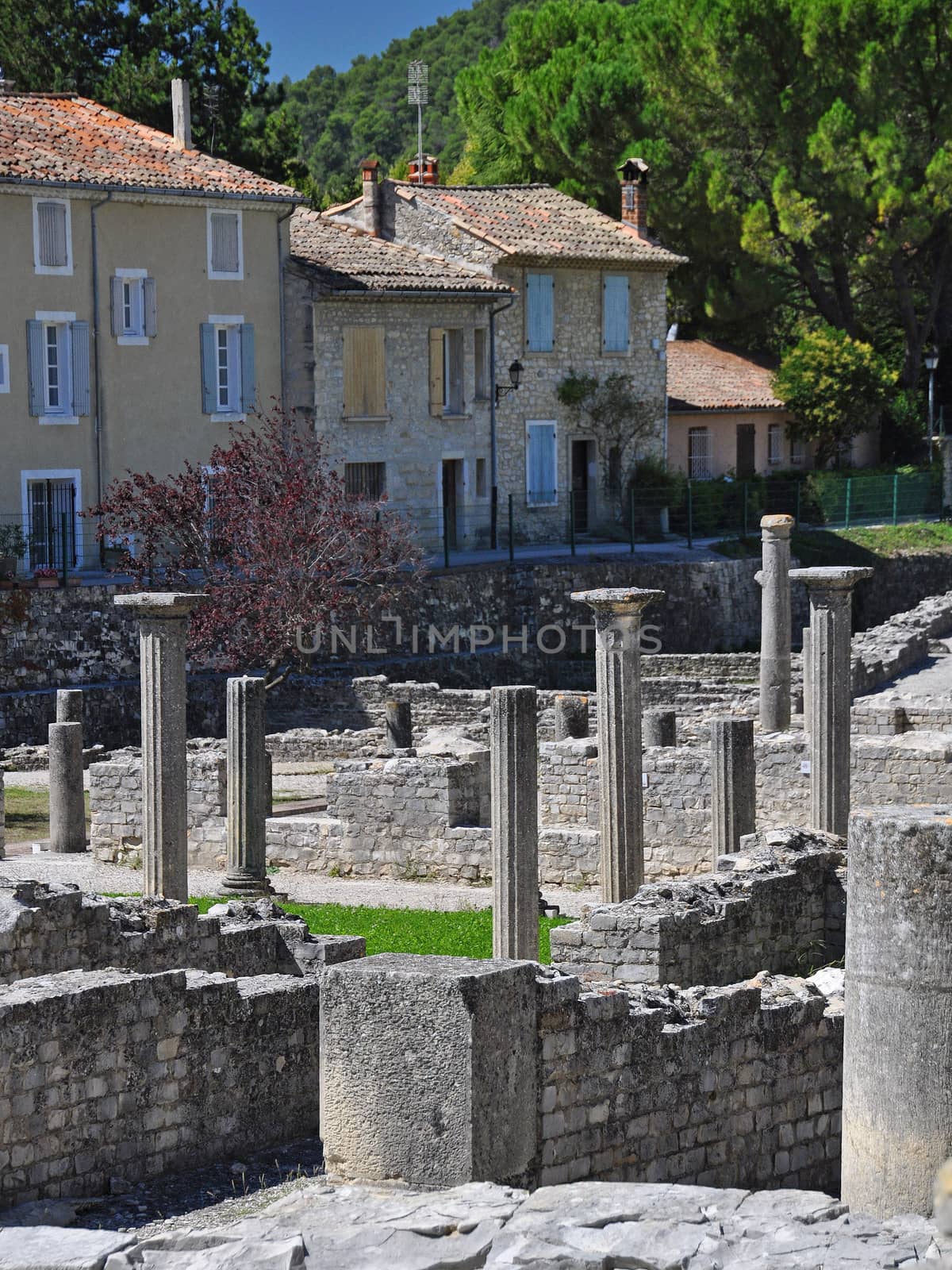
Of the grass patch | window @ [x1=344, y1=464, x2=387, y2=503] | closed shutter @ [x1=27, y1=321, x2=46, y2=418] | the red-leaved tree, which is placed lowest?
the grass patch

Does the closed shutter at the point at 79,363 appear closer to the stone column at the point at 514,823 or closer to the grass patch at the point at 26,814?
the grass patch at the point at 26,814

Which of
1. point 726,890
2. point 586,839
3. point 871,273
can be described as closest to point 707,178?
point 871,273

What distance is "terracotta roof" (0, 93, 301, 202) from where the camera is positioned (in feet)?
120

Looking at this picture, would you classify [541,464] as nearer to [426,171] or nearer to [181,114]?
[426,171]

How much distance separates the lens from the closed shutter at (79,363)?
37.2m

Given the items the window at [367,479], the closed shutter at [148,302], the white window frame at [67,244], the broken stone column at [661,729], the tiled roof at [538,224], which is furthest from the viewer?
the tiled roof at [538,224]

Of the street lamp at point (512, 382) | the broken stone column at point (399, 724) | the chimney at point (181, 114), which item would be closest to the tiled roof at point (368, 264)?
the street lamp at point (512, 382)

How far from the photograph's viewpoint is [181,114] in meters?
40.8

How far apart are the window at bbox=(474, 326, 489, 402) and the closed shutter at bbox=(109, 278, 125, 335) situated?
8.71 meters


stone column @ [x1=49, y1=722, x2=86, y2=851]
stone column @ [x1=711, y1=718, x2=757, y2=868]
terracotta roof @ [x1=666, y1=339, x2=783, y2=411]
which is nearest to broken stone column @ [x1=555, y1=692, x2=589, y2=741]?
stone column @ [x1=49, y1=722, x2=86, y2=851]

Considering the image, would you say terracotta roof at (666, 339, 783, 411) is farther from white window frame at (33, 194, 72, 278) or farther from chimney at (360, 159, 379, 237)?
white window frame at (33, 194, 72, 278)

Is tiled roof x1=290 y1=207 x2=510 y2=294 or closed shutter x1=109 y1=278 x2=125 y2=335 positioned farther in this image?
tiled roof x1=290 y1=207 x2=510 y2=294

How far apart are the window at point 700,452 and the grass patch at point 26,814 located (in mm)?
27767

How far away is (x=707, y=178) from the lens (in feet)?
169
